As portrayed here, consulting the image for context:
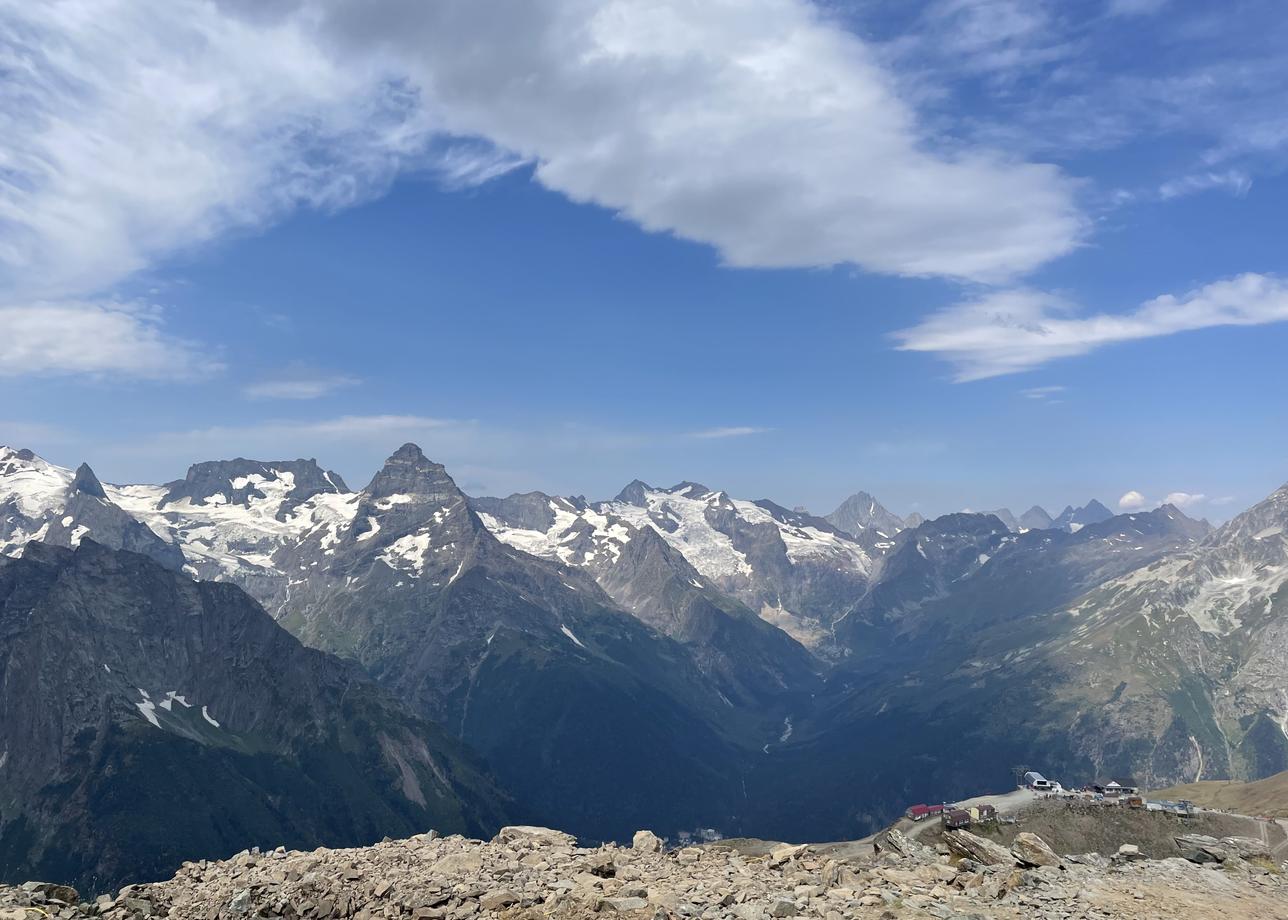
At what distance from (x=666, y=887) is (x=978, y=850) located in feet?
118

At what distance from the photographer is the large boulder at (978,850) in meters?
70.8

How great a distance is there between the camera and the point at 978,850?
77125 mm

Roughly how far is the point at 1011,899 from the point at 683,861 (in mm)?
23843

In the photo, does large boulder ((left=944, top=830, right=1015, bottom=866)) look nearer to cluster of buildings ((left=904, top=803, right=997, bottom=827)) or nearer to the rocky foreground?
the rocky foreground

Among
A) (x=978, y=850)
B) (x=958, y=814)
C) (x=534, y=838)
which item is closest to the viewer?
(x=978, y=850)

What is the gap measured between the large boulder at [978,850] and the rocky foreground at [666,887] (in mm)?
256

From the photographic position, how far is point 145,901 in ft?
215

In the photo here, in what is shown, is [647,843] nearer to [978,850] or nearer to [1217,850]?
[978,850]

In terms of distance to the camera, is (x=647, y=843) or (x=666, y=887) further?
(x=647, y=843)

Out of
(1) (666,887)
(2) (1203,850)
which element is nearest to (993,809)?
(2) (1203,850)

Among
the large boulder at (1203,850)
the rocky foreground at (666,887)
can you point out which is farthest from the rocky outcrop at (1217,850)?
the rocky foreground at (666,887)

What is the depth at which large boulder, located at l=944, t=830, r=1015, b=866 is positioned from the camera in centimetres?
7081

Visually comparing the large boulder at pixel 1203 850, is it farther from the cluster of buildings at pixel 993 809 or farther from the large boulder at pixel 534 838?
the cluster of buildings at pixel 993 809

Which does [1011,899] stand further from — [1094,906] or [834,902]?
[834,902]
